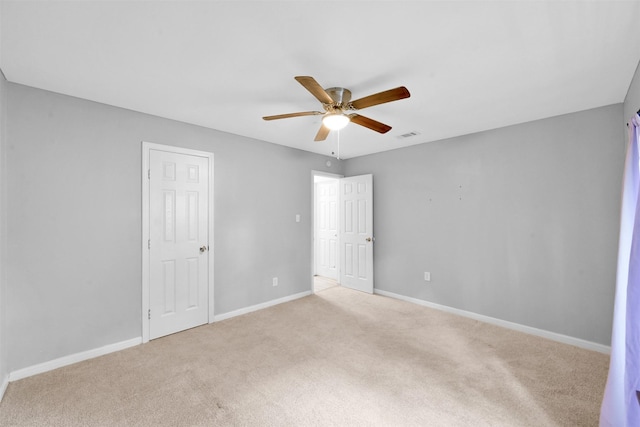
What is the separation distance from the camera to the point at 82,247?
2.61 meters


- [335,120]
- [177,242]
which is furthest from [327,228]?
[335,120]

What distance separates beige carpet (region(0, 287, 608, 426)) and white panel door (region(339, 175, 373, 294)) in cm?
157

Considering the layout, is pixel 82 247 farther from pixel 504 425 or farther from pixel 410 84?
pixel 504 425

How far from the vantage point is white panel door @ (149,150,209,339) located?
305 centimetres

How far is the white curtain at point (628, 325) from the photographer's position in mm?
1459

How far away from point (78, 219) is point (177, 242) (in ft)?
3.01

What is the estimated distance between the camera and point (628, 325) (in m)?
1.52

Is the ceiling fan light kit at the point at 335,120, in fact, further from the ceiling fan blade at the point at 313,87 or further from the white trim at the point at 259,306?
the white trim at the point at 259,306

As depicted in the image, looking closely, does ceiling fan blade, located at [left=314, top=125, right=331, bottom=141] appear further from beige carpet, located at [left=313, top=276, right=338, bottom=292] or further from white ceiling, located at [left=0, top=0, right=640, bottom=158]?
beige carpet, located at [left=313, top=276, right=338, bottom=292]

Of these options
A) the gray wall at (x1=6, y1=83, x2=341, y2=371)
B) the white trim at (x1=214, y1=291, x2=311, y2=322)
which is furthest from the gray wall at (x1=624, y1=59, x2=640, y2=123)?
the white trim at (x1=214, y1=291, x2=311, y2=322)

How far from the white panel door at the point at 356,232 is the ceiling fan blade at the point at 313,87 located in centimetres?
278

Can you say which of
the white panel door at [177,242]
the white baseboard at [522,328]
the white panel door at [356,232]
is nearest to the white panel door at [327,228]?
the white panel door at [356,232]

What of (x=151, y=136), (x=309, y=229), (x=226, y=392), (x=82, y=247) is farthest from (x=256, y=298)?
(x=151, y=136)

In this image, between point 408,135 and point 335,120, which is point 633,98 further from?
point 335,120
